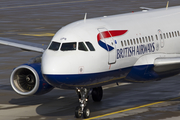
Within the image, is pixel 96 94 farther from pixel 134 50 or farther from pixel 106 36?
pixel 106 36

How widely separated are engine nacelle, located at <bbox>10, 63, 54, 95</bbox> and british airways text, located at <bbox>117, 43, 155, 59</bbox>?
3.90 m

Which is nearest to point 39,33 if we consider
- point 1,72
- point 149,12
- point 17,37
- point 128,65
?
point 17,37

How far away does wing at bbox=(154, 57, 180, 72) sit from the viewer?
23312 millimetres

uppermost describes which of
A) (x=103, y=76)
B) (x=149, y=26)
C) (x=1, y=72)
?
(x=149, y=26)

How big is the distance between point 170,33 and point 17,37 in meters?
26.3

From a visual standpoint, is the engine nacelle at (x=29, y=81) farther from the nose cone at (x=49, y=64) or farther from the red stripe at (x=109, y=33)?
the red stripe at (x=109, y=33)

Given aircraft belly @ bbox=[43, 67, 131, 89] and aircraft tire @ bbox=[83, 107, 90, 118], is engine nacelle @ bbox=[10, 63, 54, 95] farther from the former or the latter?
aircraft tire @ bbox=[83, 107, 90, 118]

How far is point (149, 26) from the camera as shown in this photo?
2481 cm

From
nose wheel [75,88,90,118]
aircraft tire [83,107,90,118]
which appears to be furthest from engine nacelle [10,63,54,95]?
aircraft tire [83,107,90,118]

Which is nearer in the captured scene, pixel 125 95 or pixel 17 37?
pixel 125 95

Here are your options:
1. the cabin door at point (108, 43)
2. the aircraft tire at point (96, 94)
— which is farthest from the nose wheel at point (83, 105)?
the aircraft tire at point (96, 94)

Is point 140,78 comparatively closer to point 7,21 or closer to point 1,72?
point 1,72

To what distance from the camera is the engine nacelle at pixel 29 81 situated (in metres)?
22.6

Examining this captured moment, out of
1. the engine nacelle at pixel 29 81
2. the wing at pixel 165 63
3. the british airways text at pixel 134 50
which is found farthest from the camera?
the wing at pixel 165 63
